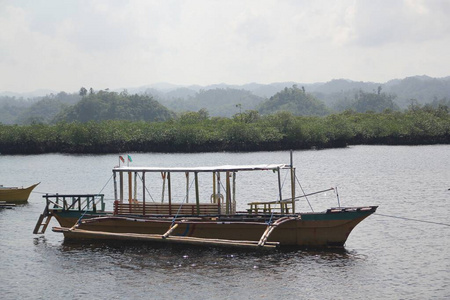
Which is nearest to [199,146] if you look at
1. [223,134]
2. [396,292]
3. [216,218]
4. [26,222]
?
[223,134]

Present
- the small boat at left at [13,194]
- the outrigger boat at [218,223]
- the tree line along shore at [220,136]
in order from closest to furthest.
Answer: the outrigger boat at [218,223] < the small boat at left at [13,194] < the tree line along shore at [220,136]

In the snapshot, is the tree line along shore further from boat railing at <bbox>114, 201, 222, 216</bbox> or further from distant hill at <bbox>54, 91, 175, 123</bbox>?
distant hill at <bbox>54, 91, 175, 123</bbox>

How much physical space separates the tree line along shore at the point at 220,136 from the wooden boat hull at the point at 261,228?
68.9 meters

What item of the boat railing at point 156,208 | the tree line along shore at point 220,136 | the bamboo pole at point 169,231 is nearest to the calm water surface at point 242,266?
the bamboo pole at point 169,231

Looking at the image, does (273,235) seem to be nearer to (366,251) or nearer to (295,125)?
(366,251)

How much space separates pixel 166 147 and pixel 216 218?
71.6 m

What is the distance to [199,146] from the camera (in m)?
102

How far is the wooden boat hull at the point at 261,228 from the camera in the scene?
3103cm

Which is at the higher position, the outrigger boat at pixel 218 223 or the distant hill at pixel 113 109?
the distant hill at pixel 113 109

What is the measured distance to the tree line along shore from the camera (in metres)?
103

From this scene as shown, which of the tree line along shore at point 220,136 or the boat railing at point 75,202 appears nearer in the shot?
Answer: the boat railing at point 75,202

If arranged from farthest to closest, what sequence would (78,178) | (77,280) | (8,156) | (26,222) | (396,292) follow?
(8,156) < (78,178) < (26,222) < (77,280) < (396,292)

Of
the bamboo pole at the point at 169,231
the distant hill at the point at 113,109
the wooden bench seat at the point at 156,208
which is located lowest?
the bamboo pole at the point at 169,231

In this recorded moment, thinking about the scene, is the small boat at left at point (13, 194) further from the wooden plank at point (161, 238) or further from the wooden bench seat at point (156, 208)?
the wooden bench seat at point (156, 208)
